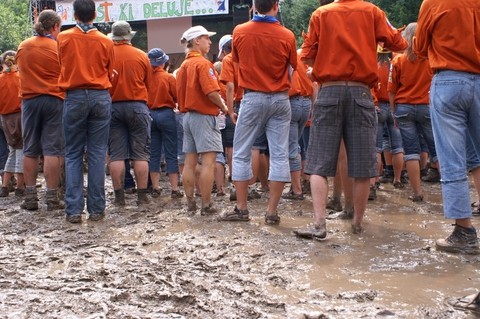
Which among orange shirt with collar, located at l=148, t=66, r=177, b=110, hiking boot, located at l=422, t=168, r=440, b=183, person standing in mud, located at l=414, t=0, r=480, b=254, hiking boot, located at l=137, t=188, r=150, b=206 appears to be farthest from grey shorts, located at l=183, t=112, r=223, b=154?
hiking boot, located at l=422, t=168, r=440, b=183

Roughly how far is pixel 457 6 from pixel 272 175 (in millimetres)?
2158

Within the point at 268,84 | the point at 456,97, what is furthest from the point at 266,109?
the point at 456,97

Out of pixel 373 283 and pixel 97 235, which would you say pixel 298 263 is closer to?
pixel 373 283

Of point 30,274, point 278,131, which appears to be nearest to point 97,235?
point 30,274

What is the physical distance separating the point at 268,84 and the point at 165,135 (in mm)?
2687

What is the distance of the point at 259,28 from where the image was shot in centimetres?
549

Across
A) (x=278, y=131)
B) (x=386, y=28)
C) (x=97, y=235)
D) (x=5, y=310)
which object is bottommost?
(x=97, y=235)

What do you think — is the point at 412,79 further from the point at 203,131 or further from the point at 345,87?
the point at 203,131

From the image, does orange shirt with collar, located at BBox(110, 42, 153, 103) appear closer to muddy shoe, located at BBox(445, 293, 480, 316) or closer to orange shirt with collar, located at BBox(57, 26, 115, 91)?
orange shirt with collar, located at BBox(57, 26, 115, 91)

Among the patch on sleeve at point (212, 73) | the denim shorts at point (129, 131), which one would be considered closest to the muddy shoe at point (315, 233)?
the patch on sleeve at point (212, 73)

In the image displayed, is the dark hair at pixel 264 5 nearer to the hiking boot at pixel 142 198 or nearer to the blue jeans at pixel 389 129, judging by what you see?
the hiking boot at pixel 142 198

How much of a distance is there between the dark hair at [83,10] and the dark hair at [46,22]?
0.91 m

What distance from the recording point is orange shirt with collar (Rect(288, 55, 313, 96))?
22.9 feet

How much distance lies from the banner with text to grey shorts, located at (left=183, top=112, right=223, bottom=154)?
1928 cm
